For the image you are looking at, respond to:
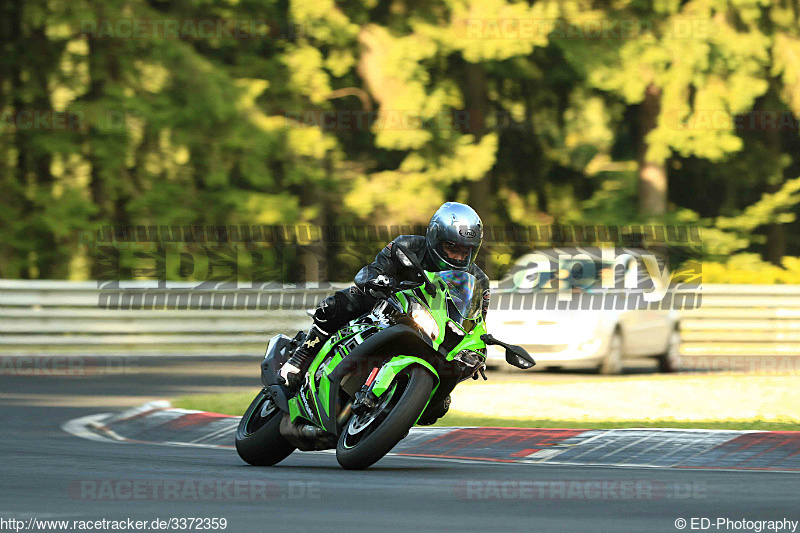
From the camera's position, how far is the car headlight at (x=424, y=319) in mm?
9109

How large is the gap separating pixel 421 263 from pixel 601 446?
228cm

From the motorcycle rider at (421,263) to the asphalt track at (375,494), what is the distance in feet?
2.50

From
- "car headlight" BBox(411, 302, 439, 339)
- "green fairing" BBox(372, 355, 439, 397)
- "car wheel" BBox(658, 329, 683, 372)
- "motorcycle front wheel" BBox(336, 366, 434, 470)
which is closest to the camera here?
"motorcycle front wheel" BBox(336, 366, 434, 470)

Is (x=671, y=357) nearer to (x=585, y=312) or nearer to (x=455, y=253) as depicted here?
(x=585, y=312)

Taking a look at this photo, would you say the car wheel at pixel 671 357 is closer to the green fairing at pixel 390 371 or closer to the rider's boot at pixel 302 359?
A: the rider's boot at pixel 302 359

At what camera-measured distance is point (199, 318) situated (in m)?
23.4

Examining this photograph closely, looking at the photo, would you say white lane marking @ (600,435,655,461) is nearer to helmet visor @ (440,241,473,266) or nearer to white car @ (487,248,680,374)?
helmet visor @ (440,241,473,266)

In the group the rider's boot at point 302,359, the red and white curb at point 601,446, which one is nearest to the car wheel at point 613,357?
the red and white curb at point 601,446

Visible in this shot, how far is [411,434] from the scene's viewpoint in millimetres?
11680

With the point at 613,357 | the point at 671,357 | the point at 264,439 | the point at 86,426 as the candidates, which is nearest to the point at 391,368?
the point at 264,439

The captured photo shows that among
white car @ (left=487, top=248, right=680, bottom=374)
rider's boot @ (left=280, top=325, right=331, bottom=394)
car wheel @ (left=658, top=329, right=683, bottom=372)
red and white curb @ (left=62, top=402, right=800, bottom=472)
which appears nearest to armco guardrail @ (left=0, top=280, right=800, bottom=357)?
car wheel @ (left=658, top=329, right=683, bottom=372)

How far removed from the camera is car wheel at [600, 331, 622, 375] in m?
20.2

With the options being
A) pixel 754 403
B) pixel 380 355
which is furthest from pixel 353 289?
pixel 754 403

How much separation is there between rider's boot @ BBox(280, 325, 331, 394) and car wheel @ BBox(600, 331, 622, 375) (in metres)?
10.7
